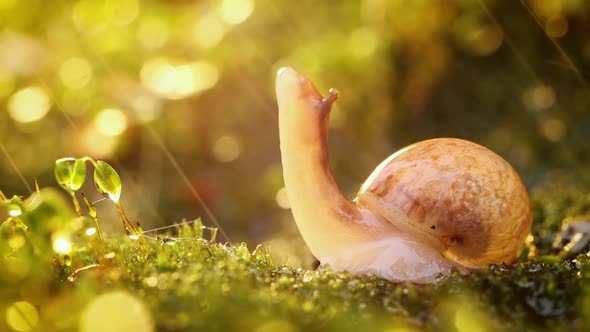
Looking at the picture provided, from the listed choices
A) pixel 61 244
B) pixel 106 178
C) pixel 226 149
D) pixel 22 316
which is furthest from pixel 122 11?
pixel 22 316

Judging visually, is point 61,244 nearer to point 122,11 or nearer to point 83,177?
point 83,177

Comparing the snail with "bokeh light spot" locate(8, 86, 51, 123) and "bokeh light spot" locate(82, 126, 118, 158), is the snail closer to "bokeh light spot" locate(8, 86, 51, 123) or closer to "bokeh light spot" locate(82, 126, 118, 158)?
"bokeh light spot" locate(82, 126, 118, 158)

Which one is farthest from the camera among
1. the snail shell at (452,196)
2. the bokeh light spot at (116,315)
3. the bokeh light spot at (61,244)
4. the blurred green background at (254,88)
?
the blurred green background at (254,88)

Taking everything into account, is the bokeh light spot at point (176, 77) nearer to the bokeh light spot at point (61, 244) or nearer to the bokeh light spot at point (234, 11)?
the bokeh light spot at point (234, 11)

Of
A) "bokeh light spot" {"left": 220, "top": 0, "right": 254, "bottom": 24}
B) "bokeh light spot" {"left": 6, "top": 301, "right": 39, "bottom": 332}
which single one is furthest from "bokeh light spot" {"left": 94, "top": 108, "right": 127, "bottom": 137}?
"bokeh light spot" {"left": 6, "top": 301, "right": 39, "bottom": 332}

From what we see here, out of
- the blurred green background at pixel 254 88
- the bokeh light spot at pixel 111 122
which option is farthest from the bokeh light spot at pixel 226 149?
the bokeh light spot at pixel 111 122

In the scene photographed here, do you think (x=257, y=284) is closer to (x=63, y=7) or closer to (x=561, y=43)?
(x=561, y=43)

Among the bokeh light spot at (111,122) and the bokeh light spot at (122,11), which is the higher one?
the bokeh light spot at (122,11)

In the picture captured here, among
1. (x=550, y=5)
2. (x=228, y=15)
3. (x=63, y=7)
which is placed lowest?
(x=550, y=5)

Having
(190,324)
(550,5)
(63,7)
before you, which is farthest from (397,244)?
A: (63,7)
